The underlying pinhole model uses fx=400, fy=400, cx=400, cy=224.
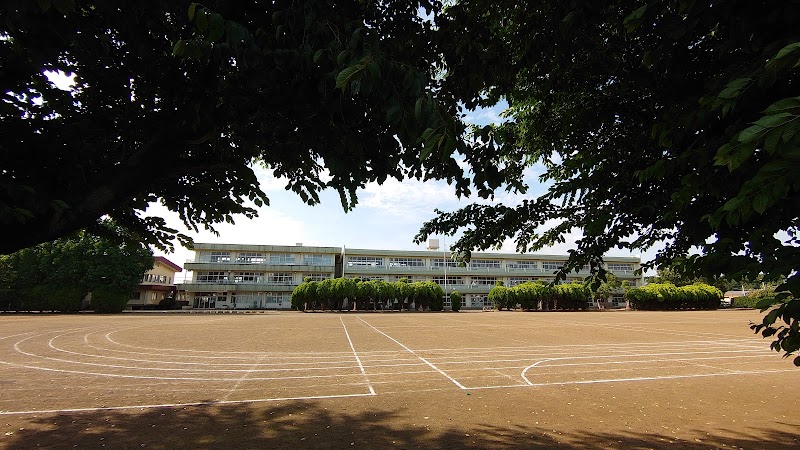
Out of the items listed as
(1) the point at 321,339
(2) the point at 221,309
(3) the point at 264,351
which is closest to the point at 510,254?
(2) the point at 221,309

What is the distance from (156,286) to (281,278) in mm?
20140

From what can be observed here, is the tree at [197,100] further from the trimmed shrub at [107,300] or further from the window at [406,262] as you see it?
the window at [406,262]

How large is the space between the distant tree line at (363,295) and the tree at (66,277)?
2200cm

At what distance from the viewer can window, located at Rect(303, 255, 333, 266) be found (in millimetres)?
75188

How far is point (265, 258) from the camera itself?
7262 cm

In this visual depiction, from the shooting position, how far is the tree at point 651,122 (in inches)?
89.5

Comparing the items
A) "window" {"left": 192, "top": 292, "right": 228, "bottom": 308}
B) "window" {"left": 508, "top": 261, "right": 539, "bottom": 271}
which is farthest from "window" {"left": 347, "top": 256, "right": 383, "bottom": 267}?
"window" {"left": 508, "top": 261, "right": 539, "bottom": 271}

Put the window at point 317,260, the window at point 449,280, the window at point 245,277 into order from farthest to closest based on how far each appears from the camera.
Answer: the window at point 449,280, the window at point 317,260, the window at point 245,277

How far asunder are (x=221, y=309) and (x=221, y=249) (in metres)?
10.7

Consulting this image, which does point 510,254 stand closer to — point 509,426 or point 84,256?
point 84,256

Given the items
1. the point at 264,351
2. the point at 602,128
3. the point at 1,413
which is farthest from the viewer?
the point at 264,351

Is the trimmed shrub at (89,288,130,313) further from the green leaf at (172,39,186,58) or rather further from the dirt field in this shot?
the green leaf at (172,39,186,58)

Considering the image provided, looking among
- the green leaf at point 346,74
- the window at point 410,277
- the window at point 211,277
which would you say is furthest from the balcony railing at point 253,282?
the green leaf at point 346,74

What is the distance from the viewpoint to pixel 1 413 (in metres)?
8.14
